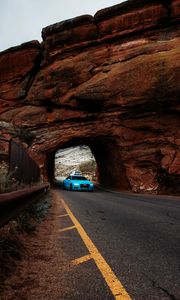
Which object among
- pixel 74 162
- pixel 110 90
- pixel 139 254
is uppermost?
pixel 110 90

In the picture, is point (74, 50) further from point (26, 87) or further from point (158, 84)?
point (158, 84)

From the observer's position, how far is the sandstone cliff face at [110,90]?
24.8 metres

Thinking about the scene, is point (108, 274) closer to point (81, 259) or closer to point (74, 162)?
point (81, 259)

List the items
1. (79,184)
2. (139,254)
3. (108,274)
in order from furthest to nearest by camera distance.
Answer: (79,184), (139,254), (108,274)

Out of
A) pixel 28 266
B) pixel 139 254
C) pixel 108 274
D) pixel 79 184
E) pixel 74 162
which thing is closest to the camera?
pixel 108 274

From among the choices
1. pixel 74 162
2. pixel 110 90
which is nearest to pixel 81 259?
pixel 110 90

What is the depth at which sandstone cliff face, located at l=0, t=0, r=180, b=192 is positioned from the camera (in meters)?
24.8

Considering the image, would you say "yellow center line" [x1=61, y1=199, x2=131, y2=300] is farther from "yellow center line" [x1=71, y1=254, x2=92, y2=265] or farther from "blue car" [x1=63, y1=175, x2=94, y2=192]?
"blue car" [x1=63, y1=175, x2=94, y2=192]

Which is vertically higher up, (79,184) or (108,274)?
(79,184)

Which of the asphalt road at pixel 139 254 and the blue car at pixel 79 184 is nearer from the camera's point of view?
the asphalt road at pixel 139 254

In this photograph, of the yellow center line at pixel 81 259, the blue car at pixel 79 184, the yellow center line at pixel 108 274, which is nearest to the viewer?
the yellow center line at pixel 108 274

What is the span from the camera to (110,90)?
2656 centimetres

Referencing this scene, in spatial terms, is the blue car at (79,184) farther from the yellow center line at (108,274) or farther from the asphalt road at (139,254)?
the yellow center line at (108,274)

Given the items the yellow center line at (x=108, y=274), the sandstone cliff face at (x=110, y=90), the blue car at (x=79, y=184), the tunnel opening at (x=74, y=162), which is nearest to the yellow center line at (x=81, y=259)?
the yellow center line at (x=108, y=274)
